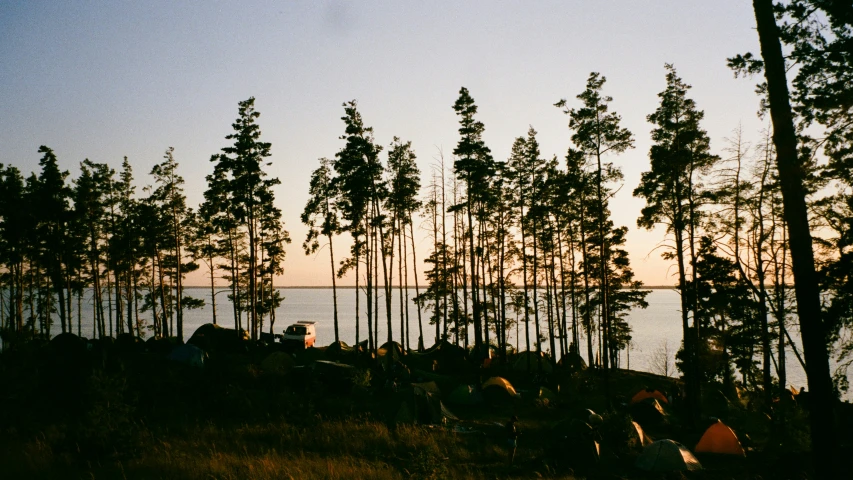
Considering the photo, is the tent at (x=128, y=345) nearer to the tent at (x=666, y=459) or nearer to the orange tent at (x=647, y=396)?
the tent at (x=666, y=459)

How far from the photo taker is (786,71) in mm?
8289

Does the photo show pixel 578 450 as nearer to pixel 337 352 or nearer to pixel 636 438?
pixel 636 438

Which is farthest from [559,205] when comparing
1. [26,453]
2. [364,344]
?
[26,453]

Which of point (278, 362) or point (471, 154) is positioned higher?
point (471, 154)

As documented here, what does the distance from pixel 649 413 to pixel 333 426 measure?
15.1 meters

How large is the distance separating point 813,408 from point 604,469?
24.5 feet

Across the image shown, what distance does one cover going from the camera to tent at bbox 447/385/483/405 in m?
23.6

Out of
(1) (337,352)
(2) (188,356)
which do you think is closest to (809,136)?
(2) (188,356)

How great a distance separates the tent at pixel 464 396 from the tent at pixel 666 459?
9950 millimetres

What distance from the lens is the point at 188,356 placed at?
83.1 feet

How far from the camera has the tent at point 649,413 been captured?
890 inches

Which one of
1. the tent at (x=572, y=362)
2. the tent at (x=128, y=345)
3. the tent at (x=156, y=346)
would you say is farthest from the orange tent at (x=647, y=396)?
the tent at (x=128, y=345)

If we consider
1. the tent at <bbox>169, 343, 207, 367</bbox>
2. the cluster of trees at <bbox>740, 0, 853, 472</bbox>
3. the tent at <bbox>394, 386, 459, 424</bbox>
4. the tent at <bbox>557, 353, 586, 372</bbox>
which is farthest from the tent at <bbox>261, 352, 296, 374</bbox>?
the cluster of trees at <bbox>740, 0, 853, 472</bbox>

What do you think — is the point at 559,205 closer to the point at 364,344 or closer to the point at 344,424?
the point at 364,344
